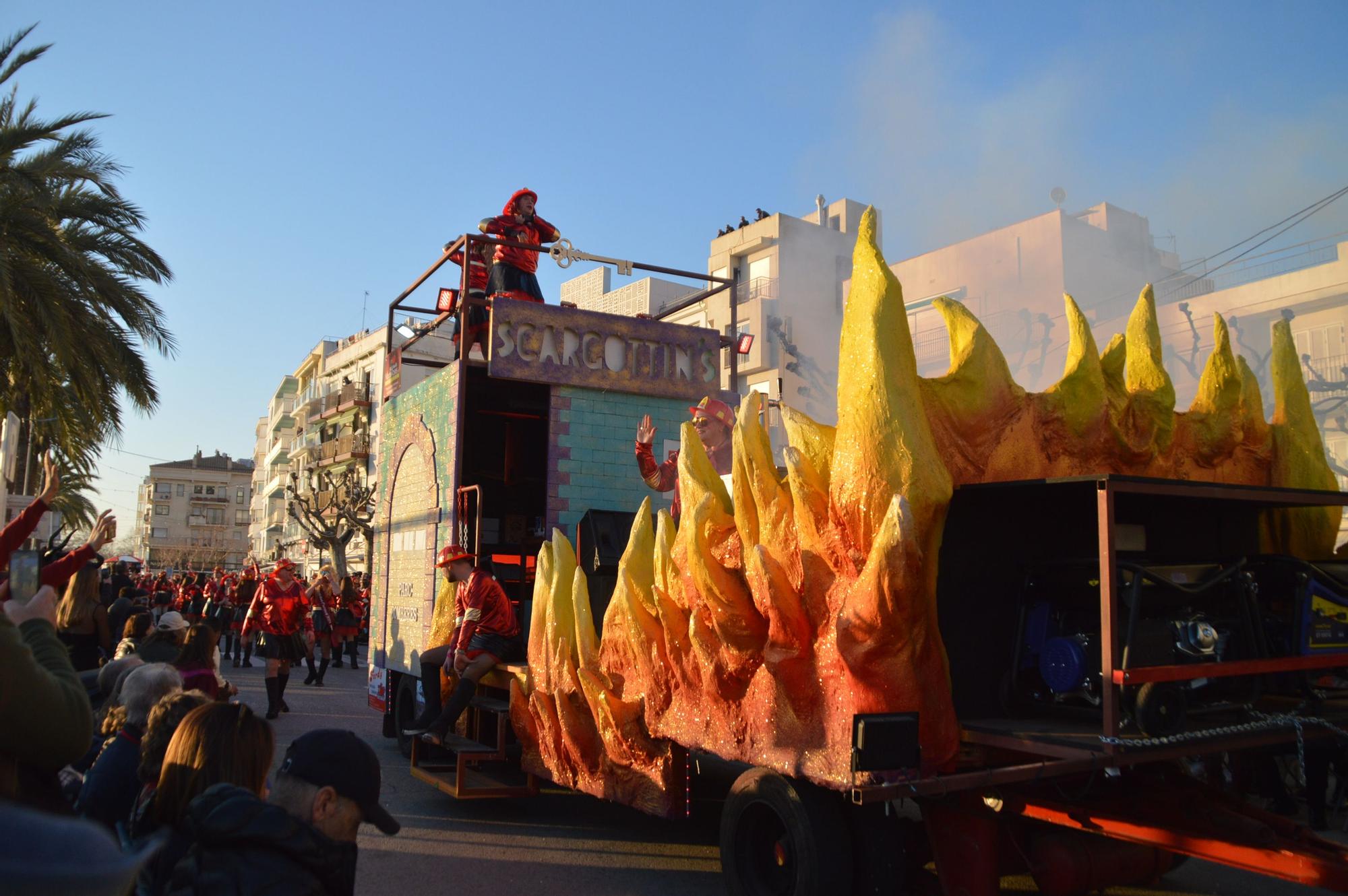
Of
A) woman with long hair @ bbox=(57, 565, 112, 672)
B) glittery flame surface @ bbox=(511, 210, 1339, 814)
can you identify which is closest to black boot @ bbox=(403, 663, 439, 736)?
glittery flame surface @ bbox=(511, 210, 1339, 814)

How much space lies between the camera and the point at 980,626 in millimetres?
4812

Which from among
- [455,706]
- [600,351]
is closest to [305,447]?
[600,351]

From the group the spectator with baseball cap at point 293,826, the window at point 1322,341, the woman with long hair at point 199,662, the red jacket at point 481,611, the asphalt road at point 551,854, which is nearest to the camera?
the spectator with baseball cap at point 293,826

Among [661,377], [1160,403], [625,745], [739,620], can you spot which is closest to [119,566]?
[661,377]

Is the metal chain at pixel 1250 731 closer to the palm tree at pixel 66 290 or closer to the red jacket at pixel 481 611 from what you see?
the red jacket at pixel 481 611

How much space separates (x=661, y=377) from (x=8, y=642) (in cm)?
728

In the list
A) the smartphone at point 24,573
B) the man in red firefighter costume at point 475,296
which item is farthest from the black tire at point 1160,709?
the man in red firefighter costume at point 475,296

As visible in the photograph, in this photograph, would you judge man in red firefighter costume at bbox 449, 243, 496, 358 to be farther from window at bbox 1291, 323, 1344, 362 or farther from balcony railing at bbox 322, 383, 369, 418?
balcony railing at bbox 322, 383, 369, 418

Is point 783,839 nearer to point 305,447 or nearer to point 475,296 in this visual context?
point 475,296

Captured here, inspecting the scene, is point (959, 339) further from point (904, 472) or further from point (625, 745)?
point (625, 745)

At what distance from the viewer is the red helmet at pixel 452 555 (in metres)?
A: 7.63

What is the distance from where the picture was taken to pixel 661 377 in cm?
913

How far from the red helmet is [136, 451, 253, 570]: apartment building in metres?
86.9

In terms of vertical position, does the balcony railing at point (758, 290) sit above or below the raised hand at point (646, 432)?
above
